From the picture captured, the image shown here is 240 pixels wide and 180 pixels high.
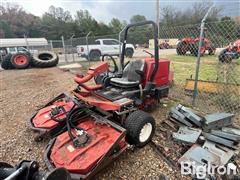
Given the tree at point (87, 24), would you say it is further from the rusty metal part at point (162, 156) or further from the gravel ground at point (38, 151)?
the rusty metal part at point (162, 156)

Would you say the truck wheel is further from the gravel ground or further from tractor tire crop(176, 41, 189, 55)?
the gravel ground

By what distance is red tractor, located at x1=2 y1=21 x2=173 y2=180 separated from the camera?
1979 millimetres

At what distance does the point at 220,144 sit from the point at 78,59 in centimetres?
1304

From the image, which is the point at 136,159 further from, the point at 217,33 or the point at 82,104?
the point at 217,33

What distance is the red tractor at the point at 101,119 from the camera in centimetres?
198

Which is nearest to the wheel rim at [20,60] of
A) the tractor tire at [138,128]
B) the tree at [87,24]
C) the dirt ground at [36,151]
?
the dirt ground at [36,151]

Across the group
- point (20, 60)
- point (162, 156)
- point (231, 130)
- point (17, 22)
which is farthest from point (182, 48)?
point (17, 22)

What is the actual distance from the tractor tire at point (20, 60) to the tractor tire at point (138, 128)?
10268 mm

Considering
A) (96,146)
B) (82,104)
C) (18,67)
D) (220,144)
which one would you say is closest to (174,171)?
(220,144)

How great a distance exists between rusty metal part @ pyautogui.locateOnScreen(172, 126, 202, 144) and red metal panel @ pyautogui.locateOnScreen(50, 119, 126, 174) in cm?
88

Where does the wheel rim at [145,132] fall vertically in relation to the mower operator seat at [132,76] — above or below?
below

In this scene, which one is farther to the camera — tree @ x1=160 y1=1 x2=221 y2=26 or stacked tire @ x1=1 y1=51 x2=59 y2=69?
stacked tire @ x1=1 y1=51 x2=59 y2=69

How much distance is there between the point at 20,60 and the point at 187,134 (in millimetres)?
11060

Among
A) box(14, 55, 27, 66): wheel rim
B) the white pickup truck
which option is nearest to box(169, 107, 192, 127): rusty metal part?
the white pickup truck
